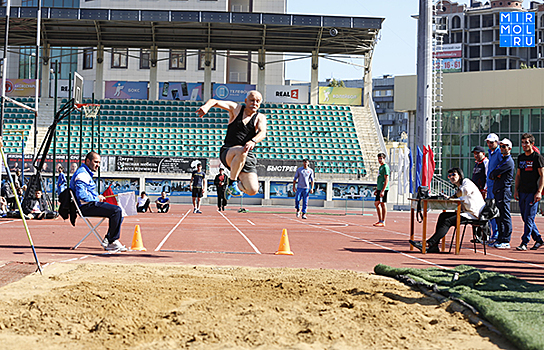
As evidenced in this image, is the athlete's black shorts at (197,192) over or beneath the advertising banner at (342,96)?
beneath

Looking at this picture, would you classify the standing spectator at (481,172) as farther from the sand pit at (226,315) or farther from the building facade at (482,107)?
the building facade at (482,107)

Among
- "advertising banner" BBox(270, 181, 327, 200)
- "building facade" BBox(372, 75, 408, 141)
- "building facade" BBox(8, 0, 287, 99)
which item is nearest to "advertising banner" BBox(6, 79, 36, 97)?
"building facade" BBox(8, 0, 287, 99)

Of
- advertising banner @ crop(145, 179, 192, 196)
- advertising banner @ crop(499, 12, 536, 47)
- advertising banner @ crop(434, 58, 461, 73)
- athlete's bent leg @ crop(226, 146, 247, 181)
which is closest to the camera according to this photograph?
athlete's bent leg @ crop(226, 146, 247, 181)

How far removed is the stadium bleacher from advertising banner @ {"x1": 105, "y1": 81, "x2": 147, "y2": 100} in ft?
1.56

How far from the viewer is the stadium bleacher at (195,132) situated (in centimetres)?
3661

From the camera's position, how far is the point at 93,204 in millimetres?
→ 9930

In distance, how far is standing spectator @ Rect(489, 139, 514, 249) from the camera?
1170 centimetres

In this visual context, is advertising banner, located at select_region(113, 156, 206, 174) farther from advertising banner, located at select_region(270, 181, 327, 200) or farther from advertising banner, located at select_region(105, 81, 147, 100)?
advertising banner, located at select_region(105, 81, 147, 100)

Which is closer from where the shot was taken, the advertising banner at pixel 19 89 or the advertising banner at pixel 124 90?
the advertising banner at pixel 19 89

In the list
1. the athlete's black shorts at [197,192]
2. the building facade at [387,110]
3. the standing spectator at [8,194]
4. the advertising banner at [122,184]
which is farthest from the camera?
the building facade at [387,110]

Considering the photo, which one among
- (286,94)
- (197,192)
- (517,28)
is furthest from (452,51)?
(197,192)

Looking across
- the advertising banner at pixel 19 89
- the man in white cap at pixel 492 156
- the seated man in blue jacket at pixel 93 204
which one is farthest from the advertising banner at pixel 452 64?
the seated man in blue jacket at pixel 93 204

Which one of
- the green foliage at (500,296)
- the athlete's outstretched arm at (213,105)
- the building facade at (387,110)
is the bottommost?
the green foliage at (500,296)

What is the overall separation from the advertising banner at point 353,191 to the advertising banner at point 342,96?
9819 millimetres
